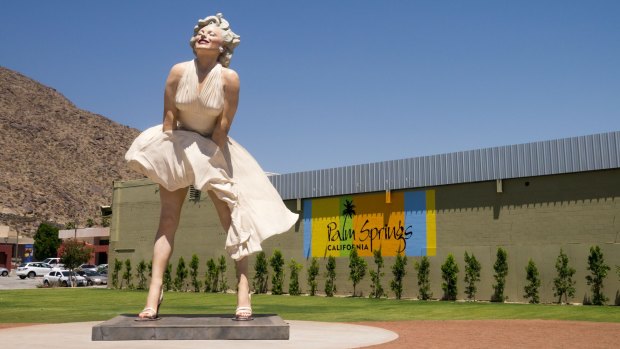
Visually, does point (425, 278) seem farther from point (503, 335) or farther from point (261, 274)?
point (503, 335)

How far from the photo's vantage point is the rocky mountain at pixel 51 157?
108 m

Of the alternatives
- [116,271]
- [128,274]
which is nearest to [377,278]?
[128,274]

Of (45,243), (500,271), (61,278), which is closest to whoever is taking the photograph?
(500,271)

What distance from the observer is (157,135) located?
36.9ft

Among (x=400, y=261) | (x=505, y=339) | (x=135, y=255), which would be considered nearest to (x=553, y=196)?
(x=400, y=261)

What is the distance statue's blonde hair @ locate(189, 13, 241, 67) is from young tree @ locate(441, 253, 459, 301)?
17.1m

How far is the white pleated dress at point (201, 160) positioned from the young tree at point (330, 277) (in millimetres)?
19299

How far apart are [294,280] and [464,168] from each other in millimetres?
9880

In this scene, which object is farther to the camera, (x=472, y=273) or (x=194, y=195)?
(x=194, y=195)

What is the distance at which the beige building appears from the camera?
76.0 feet

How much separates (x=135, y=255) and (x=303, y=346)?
32.5 metres

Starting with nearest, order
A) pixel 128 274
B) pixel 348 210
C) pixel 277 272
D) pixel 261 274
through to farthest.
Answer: pixel 348 210
pixel 277 272
pixel 261 274
pixel 128 274

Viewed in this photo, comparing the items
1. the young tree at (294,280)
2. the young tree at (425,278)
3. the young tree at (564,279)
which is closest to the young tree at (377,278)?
the young tree at (425,278)

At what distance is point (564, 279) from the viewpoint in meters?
23.6
